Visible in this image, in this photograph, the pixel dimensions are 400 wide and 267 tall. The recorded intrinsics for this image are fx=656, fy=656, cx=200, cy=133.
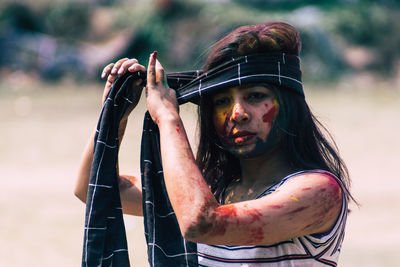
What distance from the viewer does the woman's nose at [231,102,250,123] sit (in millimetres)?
2090

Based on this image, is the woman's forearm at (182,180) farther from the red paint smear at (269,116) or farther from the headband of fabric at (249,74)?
the red paint smear at (269,116)

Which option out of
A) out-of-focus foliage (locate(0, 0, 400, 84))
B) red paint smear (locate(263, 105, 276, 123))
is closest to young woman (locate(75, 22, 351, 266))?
red paint smear (locate(263, 105, 276, 123))

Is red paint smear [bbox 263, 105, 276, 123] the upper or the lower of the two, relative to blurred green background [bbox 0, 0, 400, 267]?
lower

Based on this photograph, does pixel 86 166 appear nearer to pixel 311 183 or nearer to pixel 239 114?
pixel 239 114

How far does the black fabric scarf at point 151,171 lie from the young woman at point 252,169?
0.04 metres

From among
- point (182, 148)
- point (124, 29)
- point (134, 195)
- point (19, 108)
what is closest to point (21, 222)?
point (134, 195)

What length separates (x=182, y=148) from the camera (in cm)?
199

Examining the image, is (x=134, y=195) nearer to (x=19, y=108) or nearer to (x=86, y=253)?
(x=86, y=253)

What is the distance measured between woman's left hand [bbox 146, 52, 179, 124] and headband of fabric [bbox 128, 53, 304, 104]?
77mm

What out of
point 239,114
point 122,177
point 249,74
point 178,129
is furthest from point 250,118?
point 122,177

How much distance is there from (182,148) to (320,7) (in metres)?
20.9

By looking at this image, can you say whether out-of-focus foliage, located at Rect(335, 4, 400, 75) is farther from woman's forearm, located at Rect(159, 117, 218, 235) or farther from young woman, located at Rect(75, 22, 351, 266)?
woman's forearm, located at Rect(159, 117, 218, 235)

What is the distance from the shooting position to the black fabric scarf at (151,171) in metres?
2.10

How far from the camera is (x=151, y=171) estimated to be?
223 centimetres
